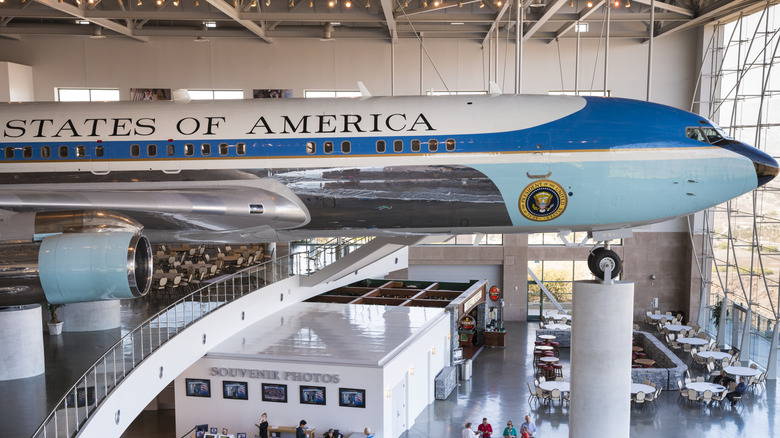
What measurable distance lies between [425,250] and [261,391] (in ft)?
65.3

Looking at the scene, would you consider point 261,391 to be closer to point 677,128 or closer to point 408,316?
point 408,316

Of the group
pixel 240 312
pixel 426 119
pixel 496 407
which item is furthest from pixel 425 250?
pixel 426 119

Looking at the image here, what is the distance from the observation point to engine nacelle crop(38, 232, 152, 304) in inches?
377

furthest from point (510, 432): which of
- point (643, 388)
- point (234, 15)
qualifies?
point (234, 15)

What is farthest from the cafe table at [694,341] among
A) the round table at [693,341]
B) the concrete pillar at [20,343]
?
the concrete pillar at [20,343]

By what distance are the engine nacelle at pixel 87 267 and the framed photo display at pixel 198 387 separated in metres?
11.8

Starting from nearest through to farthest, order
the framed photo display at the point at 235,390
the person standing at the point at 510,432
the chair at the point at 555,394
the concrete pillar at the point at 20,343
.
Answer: the concrete pillar at the point at 20,343
the person standing at the point at 510,432
the framed photo display at the point at 235,390
the chair at the point at 555,394

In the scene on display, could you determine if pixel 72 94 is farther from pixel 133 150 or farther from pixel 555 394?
pixel 555 394

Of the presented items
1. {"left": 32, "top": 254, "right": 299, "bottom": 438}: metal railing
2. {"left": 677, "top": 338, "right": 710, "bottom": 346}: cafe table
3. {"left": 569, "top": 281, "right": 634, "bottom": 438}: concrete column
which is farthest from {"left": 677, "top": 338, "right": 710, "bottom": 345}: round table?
{"left": 32, "top": 254, "right": 299, "bottom": 438}: metal railing

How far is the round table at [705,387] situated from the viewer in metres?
24.7

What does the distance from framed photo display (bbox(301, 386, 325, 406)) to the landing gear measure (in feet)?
29.8

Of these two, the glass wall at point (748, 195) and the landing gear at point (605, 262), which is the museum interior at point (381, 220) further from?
the glass wall at point (748, 195)

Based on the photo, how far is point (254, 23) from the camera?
1324 inches

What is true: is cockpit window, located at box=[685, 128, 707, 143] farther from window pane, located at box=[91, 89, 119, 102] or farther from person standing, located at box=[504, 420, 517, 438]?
window pane, located at box=[91, 89, 119, 102]
